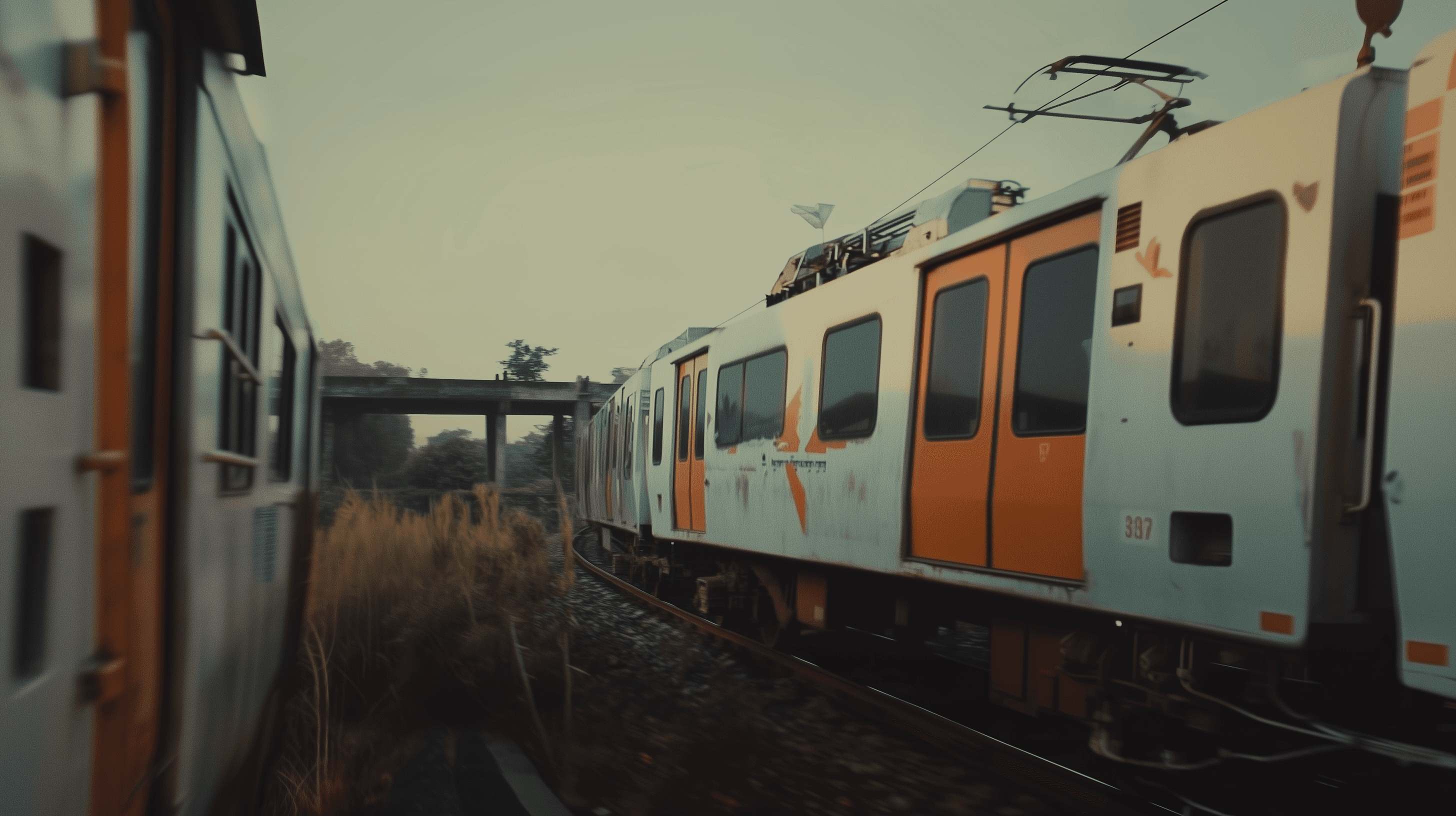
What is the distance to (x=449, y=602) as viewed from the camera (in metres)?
8.05

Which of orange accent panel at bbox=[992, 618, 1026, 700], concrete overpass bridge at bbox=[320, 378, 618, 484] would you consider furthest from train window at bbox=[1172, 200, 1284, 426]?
concrete overpass bridge at bbox=[320, 378, 618, 484]

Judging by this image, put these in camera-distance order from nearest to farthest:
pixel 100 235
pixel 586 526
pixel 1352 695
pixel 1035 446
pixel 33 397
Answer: pixel 33 397, pixel 100 235, pixel 1352 695, pixel 1035 446, pixel 586 526

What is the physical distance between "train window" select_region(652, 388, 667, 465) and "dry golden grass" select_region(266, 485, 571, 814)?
3.33 metres

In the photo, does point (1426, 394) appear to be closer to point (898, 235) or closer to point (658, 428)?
point (898, 235)

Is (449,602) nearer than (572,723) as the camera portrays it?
No

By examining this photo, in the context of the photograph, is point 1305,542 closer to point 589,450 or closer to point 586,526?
point 589,450

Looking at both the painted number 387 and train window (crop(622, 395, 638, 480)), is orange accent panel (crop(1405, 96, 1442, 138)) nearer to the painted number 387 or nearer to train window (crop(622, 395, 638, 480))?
the painted number 387

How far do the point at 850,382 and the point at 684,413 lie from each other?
5.10 metres

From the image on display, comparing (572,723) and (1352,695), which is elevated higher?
(1352,695)

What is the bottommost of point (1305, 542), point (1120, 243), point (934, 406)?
point (1305, 542)

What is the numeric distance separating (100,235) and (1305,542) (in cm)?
408

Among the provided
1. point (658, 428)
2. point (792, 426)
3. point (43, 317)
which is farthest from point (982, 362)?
point (658, 428)

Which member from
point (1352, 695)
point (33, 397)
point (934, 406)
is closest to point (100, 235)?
point (33, 397)

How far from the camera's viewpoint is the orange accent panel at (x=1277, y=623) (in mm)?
3980
